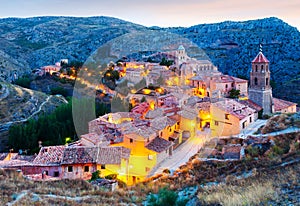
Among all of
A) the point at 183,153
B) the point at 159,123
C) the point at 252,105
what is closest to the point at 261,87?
the point at 252,105

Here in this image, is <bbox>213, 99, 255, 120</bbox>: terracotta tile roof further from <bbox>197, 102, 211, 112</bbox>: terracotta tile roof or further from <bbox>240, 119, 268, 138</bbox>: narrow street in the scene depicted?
<bbox>197, 102, 211, 112</bbox>: terracotta tile roof

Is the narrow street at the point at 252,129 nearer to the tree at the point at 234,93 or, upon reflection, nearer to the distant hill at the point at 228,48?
the tree at the point at 234,93

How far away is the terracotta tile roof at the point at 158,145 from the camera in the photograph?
12.1 meters

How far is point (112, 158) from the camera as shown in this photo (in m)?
11.4

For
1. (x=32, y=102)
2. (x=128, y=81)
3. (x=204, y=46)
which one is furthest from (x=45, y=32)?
(x=128, y=81)

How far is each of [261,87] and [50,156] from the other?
1242 centimetres

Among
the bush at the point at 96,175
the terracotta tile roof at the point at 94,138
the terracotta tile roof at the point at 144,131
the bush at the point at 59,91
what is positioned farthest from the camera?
the bush at the point at 59,91

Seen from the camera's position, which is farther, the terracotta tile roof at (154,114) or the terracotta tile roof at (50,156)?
the terracotta tile roof at (154,114)

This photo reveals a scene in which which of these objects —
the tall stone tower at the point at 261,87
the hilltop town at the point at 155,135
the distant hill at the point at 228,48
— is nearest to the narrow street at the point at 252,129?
the hilltop town at the point at 155,135

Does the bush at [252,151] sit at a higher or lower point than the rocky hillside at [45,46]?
lower

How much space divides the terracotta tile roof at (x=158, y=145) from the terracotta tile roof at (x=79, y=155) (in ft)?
7.24

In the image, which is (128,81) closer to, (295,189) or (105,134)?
(105,134)

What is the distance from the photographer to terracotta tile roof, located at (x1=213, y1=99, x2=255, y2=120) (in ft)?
44.9

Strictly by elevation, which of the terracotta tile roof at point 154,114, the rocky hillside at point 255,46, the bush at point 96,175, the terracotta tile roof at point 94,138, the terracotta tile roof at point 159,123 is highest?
the rocky hillside at point 255,46
